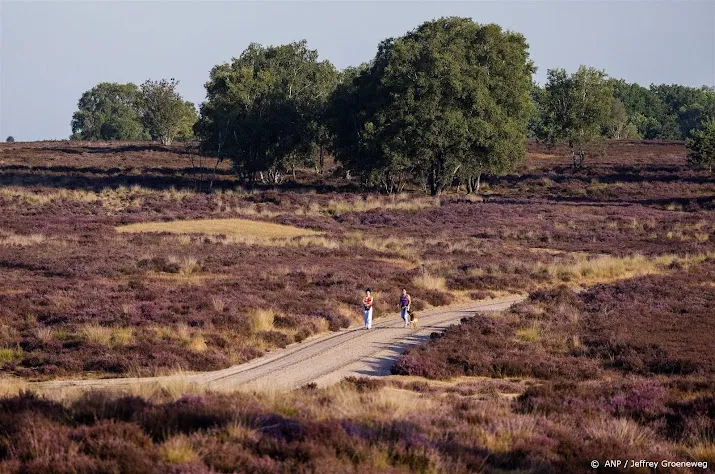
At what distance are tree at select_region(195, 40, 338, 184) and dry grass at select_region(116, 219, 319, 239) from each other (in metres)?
27.8

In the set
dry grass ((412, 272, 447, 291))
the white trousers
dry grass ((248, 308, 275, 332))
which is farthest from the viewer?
dry grass ((412, 272, 447, 291))

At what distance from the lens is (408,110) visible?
7419cm

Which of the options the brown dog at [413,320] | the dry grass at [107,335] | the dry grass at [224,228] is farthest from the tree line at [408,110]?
the dry grass at [107,335]

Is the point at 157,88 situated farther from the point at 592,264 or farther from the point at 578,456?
the point at 578,456

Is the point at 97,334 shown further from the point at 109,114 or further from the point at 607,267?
the point at 109,114

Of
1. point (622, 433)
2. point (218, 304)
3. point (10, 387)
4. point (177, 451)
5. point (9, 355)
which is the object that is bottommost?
point (9, 355)

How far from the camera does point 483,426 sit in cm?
1216

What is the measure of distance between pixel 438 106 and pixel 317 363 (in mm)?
57405

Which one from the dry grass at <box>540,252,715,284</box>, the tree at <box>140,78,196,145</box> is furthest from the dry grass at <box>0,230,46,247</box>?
the tree at <box>140,78,196,145</box>

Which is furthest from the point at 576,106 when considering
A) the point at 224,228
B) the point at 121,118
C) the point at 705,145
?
the point at 121,118

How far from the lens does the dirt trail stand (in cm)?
1772

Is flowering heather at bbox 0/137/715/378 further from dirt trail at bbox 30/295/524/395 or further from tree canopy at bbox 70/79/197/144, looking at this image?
tree canopy at bbox 70/79/197/144

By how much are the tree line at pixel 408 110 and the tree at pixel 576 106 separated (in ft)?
0.43

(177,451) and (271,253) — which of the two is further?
(271,253)
